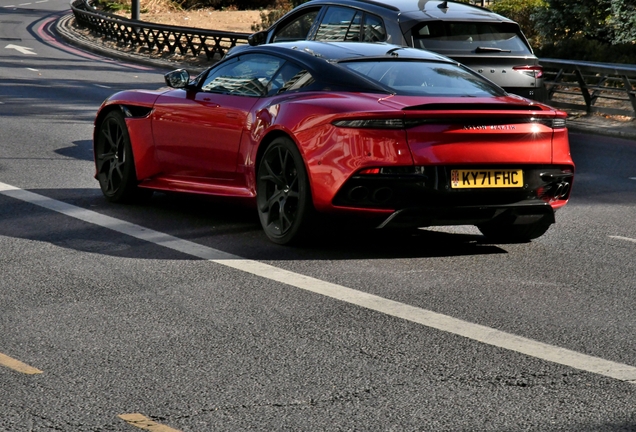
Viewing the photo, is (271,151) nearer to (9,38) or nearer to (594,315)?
(594,315)

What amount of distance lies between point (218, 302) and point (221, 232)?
2.08m

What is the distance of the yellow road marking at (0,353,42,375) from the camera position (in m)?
4.66

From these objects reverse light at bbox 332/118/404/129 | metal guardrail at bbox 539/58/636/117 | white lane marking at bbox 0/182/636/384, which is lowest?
metal guardrail at bbox 539/58/636/117

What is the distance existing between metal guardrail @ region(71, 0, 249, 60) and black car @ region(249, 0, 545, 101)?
15330 mm

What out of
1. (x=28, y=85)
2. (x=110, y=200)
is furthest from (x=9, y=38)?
(x=110, y=200)

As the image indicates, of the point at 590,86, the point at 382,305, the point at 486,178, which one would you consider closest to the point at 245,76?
the point at 486,178

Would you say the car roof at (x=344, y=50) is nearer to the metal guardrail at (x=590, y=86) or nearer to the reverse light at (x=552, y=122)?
the reverse light at (x=552, y=122)

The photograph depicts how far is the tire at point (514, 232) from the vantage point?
7.81m

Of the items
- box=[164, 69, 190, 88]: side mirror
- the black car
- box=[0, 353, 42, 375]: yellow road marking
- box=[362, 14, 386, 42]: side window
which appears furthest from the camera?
box=[362, 14, 386, 42]: side window

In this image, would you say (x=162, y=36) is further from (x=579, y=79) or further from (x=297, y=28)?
(x=297, y=28)

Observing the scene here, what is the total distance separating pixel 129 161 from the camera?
349 inches

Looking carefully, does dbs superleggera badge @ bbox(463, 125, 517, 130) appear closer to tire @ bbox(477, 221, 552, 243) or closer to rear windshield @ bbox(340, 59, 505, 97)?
rear windshield @ bbox(340, 59, 505, 97)

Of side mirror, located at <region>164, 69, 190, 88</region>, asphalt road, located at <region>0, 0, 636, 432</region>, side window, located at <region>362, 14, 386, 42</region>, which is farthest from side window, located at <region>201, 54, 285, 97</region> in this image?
side window, located at <region>362, 14, 386, 42</region>

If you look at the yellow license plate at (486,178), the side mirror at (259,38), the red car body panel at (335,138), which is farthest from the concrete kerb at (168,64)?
the yellow license plate at (486,178)
